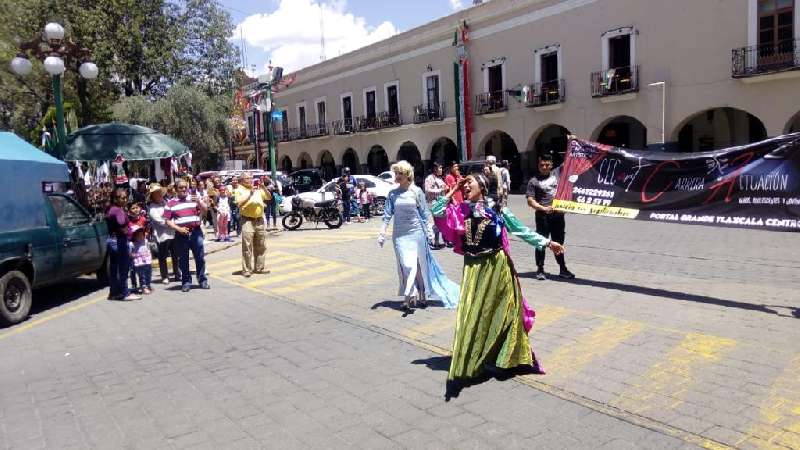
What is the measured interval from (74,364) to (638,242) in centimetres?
1010

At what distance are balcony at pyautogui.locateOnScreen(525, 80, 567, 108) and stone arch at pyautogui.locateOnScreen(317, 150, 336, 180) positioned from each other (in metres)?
18.7

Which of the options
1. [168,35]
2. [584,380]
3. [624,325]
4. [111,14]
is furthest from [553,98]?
[584,380]

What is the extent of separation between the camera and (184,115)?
1115 inches

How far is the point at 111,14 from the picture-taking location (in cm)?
2412

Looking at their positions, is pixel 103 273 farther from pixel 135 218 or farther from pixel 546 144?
pixel 546 144

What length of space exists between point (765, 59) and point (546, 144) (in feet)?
35.4

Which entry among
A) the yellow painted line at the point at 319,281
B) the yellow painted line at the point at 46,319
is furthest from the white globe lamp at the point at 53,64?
the yellow painted line at the point at 319,281

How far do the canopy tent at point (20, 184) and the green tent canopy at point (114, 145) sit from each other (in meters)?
4.50

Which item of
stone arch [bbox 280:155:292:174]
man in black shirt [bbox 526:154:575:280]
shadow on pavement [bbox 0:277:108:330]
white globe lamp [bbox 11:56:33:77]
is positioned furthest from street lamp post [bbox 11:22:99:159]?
stone arch [bbox 280:155:292:174]

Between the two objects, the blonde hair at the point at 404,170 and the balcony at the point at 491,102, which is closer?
the blonde hair at the point at 404,170

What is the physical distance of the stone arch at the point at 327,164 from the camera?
42.5 metres

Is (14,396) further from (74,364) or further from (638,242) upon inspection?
(638,242)

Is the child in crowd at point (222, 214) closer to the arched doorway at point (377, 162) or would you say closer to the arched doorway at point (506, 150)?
the arched doorway at point (506, 150)

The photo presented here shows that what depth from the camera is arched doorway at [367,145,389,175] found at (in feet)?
128
